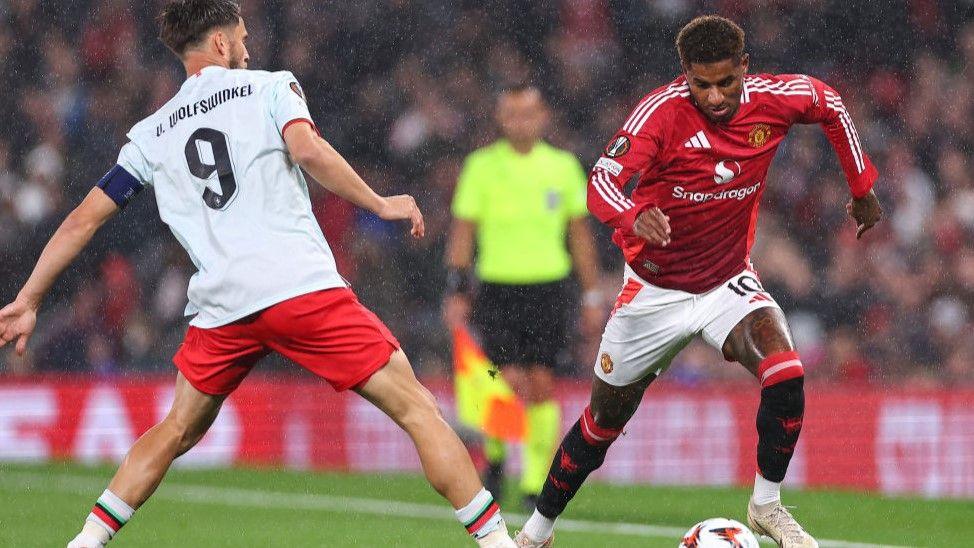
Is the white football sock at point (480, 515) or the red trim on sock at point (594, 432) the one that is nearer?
the white football sock at point (480, 515)

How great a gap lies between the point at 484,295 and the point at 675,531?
2154 mm

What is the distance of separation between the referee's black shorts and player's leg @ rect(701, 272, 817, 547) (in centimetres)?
273

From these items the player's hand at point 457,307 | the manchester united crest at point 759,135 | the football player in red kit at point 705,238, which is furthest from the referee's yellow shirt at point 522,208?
the manchester united crest at point 759,135

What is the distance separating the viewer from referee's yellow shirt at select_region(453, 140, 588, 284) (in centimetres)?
948

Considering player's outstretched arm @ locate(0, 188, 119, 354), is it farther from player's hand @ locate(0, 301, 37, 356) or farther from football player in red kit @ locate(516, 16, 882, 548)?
football player in red kit @ locate(516, 16, 882, 548)

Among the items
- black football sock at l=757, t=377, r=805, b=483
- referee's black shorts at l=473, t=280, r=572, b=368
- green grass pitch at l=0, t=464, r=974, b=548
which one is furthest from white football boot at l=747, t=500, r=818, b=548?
referee's black shorts at l=473, t=280, r=572, b=368

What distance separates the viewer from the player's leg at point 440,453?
220 inches

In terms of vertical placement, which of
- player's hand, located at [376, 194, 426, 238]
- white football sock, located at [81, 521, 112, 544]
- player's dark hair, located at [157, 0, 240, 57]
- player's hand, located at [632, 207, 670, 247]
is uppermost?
player's dark hair, located at [157, 0, 240, 57]

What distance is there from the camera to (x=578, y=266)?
9.52 meters

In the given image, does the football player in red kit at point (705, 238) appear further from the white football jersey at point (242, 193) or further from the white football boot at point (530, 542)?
the white football jersey at point (242, 193)

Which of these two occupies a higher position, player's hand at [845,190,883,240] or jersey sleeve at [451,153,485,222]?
player's hand at [845,190,883,240]

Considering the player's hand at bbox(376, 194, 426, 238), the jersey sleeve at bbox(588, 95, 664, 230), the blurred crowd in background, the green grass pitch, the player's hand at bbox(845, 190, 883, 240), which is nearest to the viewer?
the player's hand at bbox(376, 194, 426, 238)

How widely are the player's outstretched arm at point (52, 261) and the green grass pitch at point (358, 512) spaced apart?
6.33ft

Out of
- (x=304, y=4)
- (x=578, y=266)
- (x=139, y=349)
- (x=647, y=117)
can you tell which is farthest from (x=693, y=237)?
(x=304, y=4)
